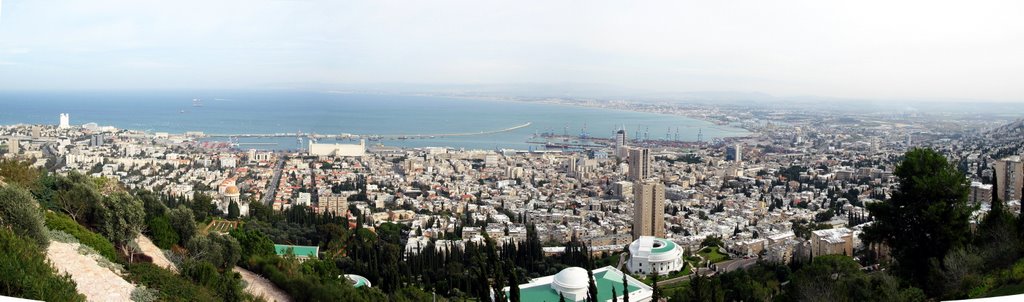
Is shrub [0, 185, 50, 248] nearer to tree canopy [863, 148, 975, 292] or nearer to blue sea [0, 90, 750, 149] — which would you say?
tree canopy [863, 148, 975, 292]

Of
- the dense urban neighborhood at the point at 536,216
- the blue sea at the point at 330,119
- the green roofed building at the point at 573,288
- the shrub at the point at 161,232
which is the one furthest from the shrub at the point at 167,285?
the blue sea at the point at 330,119

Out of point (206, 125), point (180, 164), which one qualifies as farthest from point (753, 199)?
point (206, 125)

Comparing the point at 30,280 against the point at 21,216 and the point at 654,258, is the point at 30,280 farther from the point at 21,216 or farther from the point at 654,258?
the point at 654,258

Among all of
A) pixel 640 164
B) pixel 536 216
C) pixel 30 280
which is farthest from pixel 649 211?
pixel 30 280

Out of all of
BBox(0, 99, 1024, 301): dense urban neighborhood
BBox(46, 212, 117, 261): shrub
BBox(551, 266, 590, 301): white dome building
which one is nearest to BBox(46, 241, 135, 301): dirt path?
BBox(0, 99, 1024, 301): dense urban neighborhood

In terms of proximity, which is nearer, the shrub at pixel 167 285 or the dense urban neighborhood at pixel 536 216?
the shrub at pixel 167 285

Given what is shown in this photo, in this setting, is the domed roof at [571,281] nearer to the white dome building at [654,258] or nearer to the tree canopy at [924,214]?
the white dome building at [654,258]
